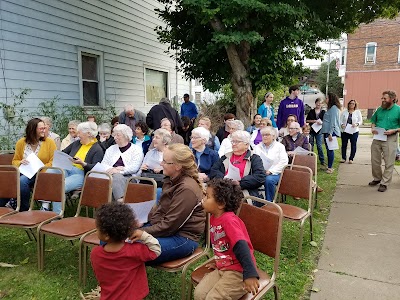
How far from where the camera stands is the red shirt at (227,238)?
2.09 meters

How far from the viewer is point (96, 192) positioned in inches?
140

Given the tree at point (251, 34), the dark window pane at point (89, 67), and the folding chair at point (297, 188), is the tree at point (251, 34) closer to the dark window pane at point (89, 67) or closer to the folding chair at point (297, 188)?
the dark window pane at point (89, 67)

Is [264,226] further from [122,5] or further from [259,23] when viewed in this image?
[122,5]

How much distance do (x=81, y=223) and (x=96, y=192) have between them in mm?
401

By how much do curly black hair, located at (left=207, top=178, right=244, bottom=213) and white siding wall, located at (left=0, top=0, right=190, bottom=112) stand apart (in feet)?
19.0

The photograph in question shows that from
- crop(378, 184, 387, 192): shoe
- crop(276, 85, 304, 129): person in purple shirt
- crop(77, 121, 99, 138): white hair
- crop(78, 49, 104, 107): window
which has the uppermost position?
crop(78, 49, 104, 107): window

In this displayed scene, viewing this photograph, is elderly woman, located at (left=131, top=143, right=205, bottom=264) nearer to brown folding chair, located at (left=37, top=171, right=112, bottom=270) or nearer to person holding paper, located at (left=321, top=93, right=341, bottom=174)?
brown folding chair, located at (left=37, top=171, right=112, bottom=270)

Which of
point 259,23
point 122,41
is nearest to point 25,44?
point 122,41

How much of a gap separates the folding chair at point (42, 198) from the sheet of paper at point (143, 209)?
1.21 metres

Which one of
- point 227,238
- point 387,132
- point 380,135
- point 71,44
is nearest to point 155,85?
point 71,44

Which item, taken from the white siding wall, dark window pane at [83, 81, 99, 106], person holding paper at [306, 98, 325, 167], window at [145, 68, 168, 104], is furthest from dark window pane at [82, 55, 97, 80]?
person holding paper at [306, 98, 325, 167]

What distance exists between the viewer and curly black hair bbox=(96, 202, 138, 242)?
200cm

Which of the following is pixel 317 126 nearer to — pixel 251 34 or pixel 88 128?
pixel 251 34

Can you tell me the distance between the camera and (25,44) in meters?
6.65
